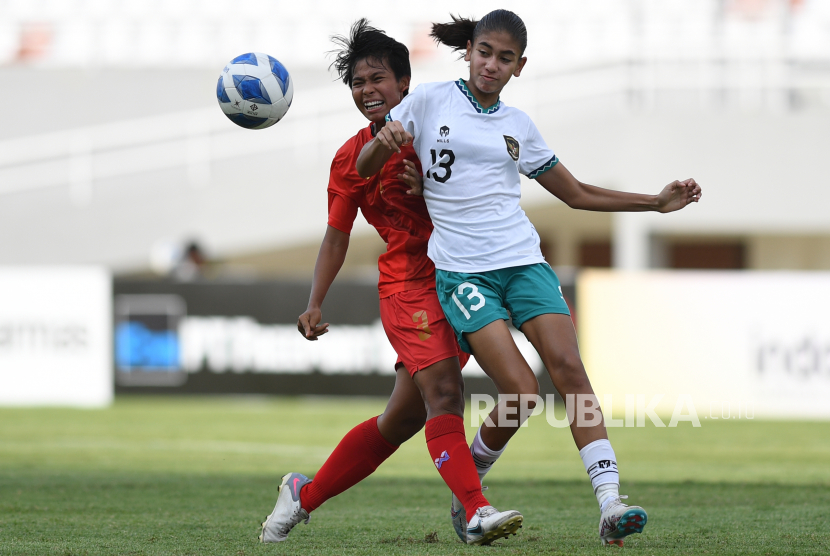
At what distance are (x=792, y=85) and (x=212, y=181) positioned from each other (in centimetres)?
927

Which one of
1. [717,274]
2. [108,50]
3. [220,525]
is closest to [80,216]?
[108,50]

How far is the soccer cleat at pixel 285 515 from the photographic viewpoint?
15.4ft

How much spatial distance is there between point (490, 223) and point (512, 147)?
1.03 feet

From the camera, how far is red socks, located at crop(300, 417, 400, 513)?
478 cm

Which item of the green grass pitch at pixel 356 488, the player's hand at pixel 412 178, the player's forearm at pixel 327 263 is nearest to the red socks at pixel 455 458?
the green grass pitch at pixel 356 488

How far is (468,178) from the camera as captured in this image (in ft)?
14.6

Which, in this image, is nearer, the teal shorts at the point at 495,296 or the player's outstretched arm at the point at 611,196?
the teal shorts at the point at 495,296

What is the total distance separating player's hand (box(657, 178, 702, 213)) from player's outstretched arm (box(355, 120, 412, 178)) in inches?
43.3

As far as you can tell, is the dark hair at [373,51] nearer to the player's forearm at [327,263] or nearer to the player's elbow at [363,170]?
the player's elbow at [363,170]

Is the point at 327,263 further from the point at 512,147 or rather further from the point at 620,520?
the point at 620,520

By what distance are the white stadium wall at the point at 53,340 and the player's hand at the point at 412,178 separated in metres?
9.93

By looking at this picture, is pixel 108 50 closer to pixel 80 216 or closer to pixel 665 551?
pixel 80 216

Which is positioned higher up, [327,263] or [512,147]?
[512,147]

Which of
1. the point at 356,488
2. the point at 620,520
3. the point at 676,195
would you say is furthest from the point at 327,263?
the point at 356,488
